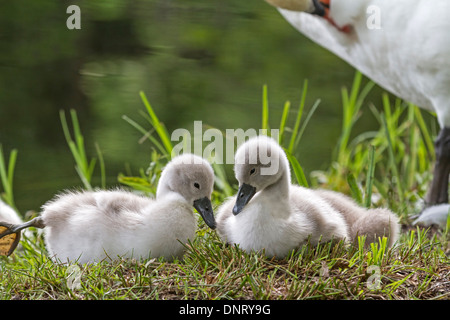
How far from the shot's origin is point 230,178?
389cm

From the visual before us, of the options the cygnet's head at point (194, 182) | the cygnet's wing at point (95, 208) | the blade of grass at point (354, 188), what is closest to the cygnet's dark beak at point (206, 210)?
the cygnet's head at point (194, 182)

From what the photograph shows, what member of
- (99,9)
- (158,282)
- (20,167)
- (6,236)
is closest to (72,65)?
(99,9)

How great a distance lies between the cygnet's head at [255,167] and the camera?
6.80 ft

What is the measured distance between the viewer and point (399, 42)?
8.88 feet

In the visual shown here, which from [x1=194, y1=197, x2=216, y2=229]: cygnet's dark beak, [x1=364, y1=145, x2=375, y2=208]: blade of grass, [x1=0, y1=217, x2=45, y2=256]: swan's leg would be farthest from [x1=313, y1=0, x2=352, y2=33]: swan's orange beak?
[x1=0, y1=217, x2=45, y2=256]: swan's leg

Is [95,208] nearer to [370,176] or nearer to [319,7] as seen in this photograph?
[370,176]

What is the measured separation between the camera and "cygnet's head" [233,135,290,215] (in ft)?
6.80

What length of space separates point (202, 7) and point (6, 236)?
8.03ft

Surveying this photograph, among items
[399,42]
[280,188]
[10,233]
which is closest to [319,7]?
[399,42]

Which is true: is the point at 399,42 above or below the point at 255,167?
above

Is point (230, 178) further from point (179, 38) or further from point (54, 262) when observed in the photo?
point (54, 262)

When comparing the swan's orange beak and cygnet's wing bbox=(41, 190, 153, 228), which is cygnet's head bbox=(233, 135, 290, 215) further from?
the swan's orange beak

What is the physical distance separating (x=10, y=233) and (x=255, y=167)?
74 centimetres
